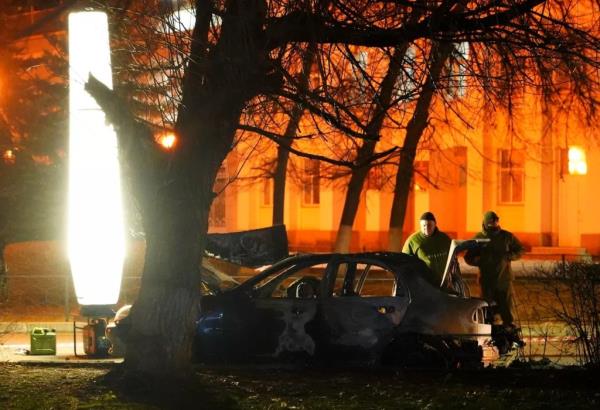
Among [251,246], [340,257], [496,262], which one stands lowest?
[496,262]

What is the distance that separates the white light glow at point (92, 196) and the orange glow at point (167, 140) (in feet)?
4.64

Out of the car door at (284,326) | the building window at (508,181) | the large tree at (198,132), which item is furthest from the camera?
the building window at (508,181)

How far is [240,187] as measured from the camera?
36281 mm

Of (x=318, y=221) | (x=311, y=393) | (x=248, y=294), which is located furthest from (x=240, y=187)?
(x=311, y=393)

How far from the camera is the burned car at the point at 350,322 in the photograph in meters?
11.1

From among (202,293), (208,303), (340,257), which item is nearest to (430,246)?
(340,257)

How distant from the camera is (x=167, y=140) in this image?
35.0ft

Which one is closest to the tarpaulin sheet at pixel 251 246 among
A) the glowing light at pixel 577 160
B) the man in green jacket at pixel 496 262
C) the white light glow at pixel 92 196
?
the white light glow at pixel 92 196

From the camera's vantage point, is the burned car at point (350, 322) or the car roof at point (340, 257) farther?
the car roof at point (340, 257)

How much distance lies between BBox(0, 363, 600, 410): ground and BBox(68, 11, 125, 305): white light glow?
2.26 m

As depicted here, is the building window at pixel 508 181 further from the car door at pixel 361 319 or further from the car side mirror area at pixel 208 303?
the car side mirror area at pixel 208 303

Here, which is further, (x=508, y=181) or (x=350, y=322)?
(x=508, y=181)

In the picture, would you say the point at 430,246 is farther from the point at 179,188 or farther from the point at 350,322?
the point at 179,188

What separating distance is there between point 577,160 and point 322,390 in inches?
829
